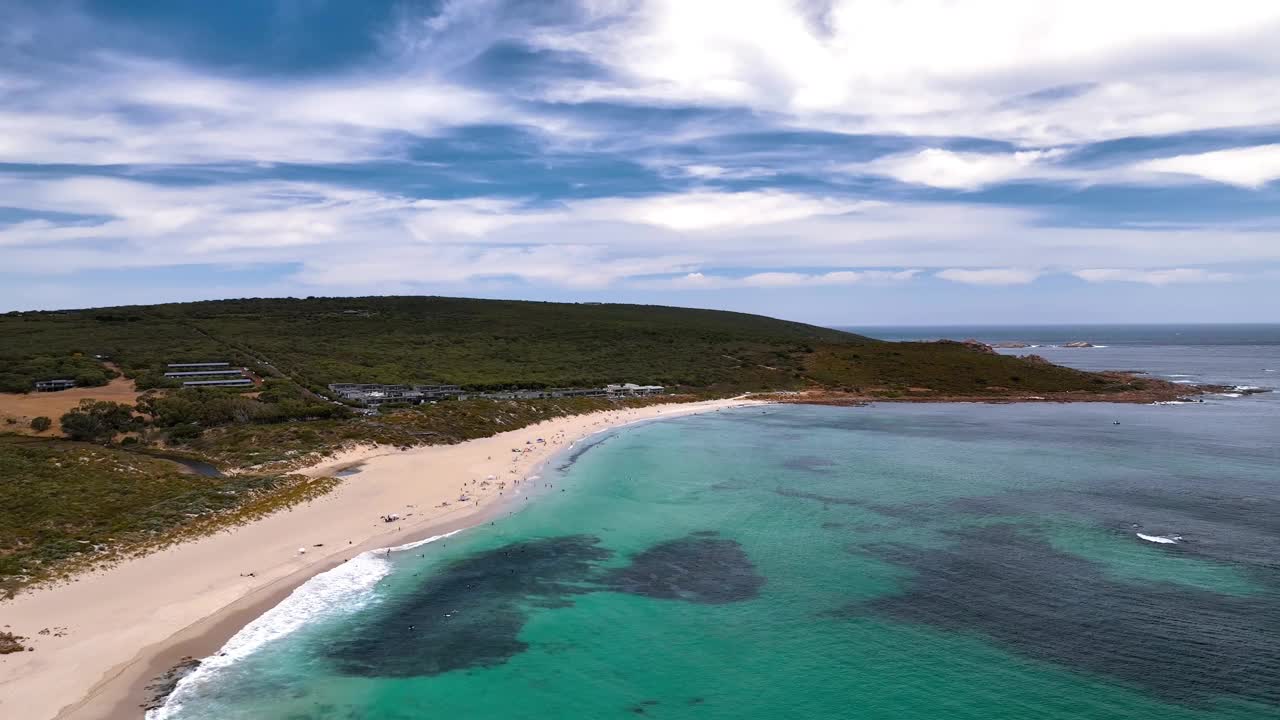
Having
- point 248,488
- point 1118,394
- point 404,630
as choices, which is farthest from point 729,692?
point 1118,394

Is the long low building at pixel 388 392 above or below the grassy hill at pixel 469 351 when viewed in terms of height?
below

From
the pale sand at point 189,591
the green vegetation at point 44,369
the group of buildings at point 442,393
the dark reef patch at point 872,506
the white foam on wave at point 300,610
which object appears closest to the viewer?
the pale sand at point 189,591

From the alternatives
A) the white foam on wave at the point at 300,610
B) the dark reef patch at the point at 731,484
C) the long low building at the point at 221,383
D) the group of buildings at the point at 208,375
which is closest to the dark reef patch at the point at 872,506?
the dark reef patch at the point at 731,484

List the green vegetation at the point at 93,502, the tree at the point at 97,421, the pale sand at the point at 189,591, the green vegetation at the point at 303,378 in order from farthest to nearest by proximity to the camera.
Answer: the tree at the point at 97,421, the green vegetation at the point at 303,378, the green vegetation at the point at 93,502, the pale sand at the point at 189,591

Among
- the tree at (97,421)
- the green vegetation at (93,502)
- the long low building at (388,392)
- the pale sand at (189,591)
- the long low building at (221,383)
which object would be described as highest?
the long low building at (221,383)

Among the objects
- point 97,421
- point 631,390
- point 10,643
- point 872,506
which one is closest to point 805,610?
point 872,506

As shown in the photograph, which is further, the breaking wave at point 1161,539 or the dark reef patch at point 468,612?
the breaking wave at point 1161,539

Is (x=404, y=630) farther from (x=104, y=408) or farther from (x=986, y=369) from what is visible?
(x=986, y=369)

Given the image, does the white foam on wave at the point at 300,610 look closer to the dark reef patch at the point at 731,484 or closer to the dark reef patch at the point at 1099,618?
the dark reef patch at the point at 1099,618
